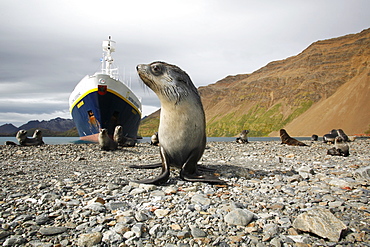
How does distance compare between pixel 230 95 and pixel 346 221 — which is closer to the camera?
pixel 346 221

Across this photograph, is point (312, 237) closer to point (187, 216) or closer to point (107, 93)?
point (187, 216)

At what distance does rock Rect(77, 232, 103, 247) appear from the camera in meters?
2.02

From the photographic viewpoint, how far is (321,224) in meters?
2.22

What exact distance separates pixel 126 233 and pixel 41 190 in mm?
2105

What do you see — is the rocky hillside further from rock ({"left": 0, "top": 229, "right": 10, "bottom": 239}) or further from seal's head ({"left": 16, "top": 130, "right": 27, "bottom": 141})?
rock ({"left": 0, "top": 229, "right": 10, "bottom": 239})

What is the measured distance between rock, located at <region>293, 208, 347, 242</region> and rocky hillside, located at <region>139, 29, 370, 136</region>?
67.8m

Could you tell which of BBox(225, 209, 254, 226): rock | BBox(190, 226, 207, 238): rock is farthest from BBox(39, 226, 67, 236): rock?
BBox(225, 209, 254, 226): rock

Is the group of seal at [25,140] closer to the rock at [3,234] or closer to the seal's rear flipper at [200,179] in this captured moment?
the seal's rear flipper at [200,179]

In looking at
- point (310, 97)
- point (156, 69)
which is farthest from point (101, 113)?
point (310, 97)

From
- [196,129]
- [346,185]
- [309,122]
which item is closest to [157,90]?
[196,129]

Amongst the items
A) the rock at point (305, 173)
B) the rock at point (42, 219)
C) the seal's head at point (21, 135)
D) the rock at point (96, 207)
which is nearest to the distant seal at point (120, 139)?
the seal's head at point (21, 135)

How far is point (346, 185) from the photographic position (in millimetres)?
3727

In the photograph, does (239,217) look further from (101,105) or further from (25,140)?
(101,105)

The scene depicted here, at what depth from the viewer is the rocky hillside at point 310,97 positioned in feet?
218
